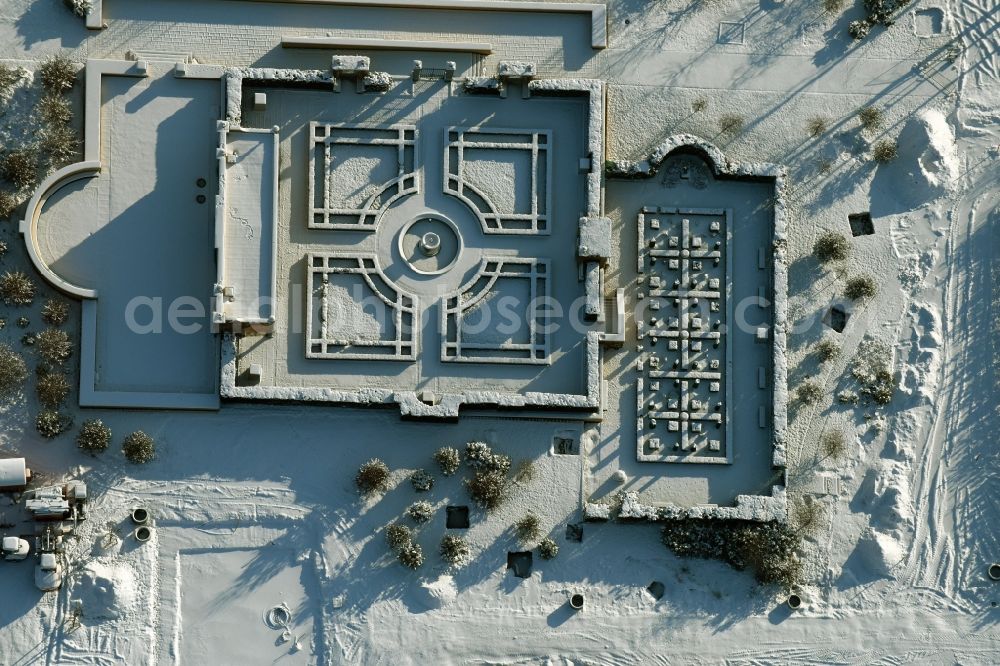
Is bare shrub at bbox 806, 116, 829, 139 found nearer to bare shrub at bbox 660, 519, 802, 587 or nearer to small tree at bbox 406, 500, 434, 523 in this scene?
bare shrub at bbox 660, 519, 802, 587

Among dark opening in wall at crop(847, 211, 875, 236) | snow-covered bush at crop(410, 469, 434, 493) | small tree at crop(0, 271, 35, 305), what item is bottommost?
snow-covered bush at crop(410, 469, 434, 493)

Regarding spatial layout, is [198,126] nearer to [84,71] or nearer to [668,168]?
[84,71]

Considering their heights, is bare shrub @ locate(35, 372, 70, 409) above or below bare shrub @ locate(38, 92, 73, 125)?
below

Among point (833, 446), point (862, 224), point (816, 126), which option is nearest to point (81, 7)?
point (816, 126)

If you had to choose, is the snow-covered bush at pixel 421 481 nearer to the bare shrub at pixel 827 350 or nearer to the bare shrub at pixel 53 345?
the bare shrub at pixel 53 345

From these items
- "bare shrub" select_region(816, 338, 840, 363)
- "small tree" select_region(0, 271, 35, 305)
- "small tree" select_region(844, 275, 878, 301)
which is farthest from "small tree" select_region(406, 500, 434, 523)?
"small tree" select_region(844, 275, 878, 301)

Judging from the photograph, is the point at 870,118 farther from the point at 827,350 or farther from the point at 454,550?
the point at 454,550

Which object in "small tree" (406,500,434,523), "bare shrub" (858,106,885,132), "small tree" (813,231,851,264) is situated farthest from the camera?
"bare shrub" (858,106,885,132)
